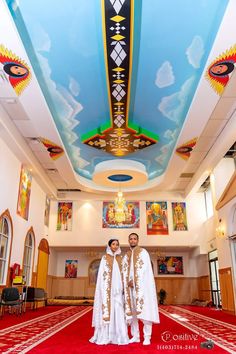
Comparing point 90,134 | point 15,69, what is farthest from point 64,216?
point 15,69

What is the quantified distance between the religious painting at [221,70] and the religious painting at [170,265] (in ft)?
37.9

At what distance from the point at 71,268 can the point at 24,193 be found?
7.07 m

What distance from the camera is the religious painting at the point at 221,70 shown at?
5909 millimetres

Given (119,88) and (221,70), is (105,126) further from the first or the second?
(221,70)

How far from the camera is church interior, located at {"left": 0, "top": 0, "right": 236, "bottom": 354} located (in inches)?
217

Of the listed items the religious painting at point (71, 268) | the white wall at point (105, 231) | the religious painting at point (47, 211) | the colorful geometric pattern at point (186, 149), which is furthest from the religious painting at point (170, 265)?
the colorful geometric pattern at point (186, 149)

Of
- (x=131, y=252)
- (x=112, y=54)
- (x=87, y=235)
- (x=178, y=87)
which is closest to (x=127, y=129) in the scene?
(x=178, y=87)

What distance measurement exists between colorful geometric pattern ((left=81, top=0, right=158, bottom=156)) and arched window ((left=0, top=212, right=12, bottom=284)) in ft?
11.1

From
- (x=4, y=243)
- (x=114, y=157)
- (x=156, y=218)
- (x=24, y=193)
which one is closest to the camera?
(x=4, y=243)

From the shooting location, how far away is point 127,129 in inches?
369

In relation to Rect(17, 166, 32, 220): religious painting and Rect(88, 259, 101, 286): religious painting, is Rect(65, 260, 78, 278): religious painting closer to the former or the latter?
Rect(88, 259, 101, 286): religious painting

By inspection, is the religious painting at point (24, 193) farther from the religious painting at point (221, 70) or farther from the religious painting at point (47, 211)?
the religious painting at point (221, 70)

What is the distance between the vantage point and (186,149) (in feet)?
32.9

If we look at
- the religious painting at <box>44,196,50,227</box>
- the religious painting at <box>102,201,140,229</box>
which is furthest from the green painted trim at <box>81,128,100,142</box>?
the religious painting at <box>102,201,140,229</box>
